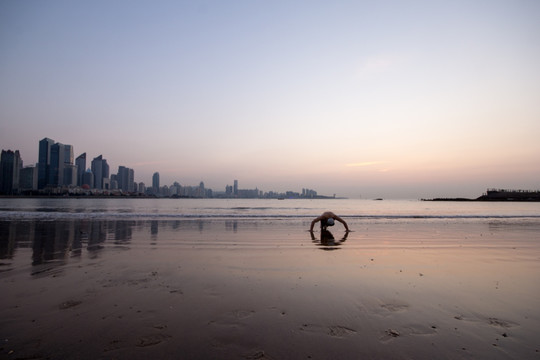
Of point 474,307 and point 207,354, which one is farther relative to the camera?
point 474,307

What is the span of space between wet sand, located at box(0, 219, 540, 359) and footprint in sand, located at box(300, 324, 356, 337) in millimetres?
17

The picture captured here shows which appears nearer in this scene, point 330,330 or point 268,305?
point 330,330

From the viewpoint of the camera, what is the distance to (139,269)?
30.5ft

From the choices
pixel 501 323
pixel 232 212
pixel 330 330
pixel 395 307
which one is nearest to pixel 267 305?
pixel 330 330

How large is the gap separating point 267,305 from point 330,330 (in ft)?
5.33

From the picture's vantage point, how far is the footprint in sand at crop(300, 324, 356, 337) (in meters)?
4.82

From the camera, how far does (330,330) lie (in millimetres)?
4941

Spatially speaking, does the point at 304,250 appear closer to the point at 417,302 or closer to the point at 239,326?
the point at 417,302

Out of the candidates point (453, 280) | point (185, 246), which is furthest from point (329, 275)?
point (185, 246)

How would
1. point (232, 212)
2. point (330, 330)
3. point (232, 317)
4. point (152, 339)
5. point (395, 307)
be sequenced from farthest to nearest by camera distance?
point (232, 212)
point (395, 307)
point (232, 317)
point (330, 330)
point (152, 339)

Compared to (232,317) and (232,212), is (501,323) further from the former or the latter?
(232,212)

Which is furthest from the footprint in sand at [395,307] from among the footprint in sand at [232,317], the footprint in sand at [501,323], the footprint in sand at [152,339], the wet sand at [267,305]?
the footprint in sand at [152,339]

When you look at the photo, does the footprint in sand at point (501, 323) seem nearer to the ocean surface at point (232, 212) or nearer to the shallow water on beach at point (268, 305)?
the shallow water on beach at point (268, 305)

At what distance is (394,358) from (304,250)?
910 centimetres
